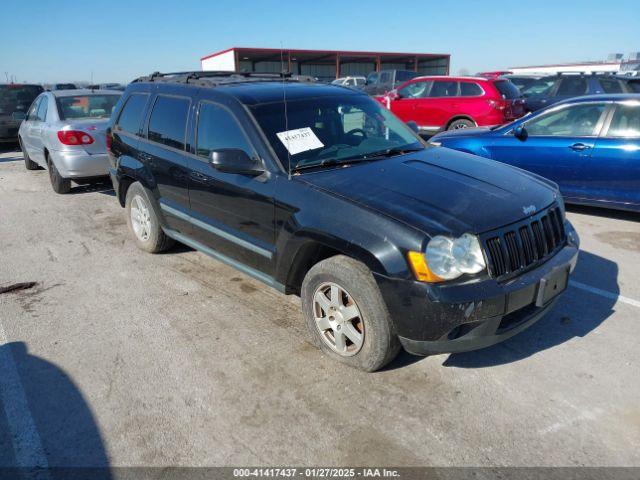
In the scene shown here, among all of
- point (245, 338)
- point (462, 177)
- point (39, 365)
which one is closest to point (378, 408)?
point (245, 338)

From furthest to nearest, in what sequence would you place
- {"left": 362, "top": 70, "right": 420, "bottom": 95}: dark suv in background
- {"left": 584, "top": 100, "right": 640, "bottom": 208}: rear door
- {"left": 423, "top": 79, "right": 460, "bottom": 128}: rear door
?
{"left": 362, "top": 70, "right": 420, "bottom": 95}: dark suv in background < {"left": 423, "top": 79, "right": 460, "bottom": 128}: rear door < {"left": 584, "top": 100, "right": 640, "bottom": 208}: rear door

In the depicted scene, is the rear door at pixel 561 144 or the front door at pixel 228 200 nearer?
the front door at pixel 228 200

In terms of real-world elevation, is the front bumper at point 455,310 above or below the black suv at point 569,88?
below

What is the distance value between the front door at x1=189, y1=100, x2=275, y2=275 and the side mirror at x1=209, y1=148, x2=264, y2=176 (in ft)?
0.21

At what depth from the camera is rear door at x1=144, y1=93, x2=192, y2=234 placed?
423 centimetres

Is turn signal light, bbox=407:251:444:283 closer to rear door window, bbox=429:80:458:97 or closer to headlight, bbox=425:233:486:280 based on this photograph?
headlight, bbox=425:233:486:280

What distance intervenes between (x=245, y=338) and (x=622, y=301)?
3.06m

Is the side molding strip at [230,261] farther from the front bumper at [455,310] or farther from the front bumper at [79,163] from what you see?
the front bumper at [79,163]

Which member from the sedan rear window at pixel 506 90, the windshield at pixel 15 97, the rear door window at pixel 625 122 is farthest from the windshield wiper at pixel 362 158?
the windshield at pixel 15 97

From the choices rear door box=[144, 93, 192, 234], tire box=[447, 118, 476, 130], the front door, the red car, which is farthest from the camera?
tire box=[447, 118, 476, 130]

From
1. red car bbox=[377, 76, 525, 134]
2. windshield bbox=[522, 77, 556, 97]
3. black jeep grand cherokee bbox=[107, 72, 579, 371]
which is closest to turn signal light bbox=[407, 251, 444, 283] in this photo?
black jeep grand cherokee bbox=[107, 72, 579, 371]

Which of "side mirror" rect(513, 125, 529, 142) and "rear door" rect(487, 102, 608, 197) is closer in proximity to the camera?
"rear door" rect(487, 102, 608, 197)

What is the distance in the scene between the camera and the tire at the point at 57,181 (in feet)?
26.0

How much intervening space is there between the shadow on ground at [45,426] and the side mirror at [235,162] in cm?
172
